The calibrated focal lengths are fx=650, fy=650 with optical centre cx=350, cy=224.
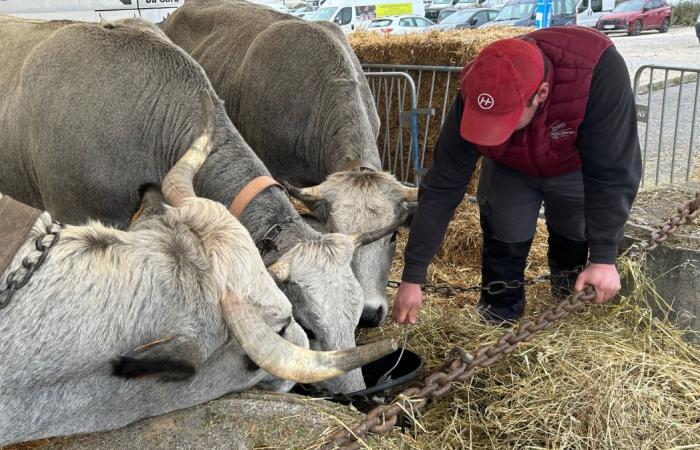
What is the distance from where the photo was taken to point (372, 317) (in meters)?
4.62

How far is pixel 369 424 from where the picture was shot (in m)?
2.53

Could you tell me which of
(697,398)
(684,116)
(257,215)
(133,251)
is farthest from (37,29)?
(684,116)

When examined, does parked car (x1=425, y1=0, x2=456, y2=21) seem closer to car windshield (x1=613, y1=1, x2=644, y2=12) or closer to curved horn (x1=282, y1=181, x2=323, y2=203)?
car windshield (x1=613, y1=1, x2=644, y2=12)

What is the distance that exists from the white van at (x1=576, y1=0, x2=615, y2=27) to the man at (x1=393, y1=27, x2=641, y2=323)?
1186 inches

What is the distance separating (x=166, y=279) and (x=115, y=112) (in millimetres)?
2197

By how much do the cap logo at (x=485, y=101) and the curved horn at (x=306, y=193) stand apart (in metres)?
1.70

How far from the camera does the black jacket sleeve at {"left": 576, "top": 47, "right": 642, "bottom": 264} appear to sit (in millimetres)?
3521

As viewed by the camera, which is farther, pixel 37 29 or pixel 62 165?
pixel 37 29

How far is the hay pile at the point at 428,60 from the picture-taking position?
8.36 meters

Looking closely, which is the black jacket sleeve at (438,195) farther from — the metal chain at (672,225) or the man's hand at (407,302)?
the metal chain at (672,225)

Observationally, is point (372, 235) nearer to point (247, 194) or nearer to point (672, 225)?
point (247, 194)

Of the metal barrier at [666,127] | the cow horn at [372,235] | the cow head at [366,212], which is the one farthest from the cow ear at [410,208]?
the metal barrier at [666,127]

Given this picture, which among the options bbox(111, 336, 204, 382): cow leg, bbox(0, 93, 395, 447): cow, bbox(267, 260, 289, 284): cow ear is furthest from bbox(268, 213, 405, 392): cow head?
bbox(111, 336, 204, 382): cow leg

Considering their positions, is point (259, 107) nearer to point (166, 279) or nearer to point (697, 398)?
point (166, 279)
